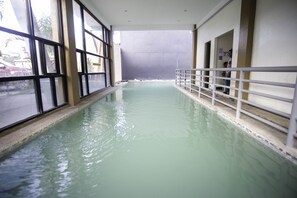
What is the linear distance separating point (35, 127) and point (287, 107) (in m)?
4.24

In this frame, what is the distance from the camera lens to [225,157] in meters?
1.91

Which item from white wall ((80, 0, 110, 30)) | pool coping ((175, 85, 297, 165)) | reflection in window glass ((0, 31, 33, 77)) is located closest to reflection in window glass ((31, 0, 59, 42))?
reflection in window glass ((0, 31, 33, 77))

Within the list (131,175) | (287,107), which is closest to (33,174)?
(131,175)

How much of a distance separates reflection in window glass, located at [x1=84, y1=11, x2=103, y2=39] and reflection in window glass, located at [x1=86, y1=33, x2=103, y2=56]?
0.84ft

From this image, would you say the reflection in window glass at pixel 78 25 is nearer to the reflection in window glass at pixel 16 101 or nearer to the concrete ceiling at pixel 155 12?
the concrete ceiling at pixel 155 12

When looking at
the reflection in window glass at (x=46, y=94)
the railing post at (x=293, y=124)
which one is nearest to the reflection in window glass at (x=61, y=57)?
the reflection in window glass at (x=46, y=94)

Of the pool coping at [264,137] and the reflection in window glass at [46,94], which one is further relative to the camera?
the reflection in window glass at [46,94]

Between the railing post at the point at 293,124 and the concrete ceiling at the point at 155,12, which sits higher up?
the concrete ceiling at the point at 155,12

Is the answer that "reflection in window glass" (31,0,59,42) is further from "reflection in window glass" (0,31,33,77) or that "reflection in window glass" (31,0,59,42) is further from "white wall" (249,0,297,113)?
"white wall" (249,0,297,113)

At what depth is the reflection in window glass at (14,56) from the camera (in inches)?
100

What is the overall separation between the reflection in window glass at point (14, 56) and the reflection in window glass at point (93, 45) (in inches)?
118

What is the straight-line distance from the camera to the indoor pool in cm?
141

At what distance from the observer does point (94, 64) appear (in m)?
6.76

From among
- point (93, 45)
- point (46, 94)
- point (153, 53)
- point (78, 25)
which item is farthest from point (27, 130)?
point (153, 53)
